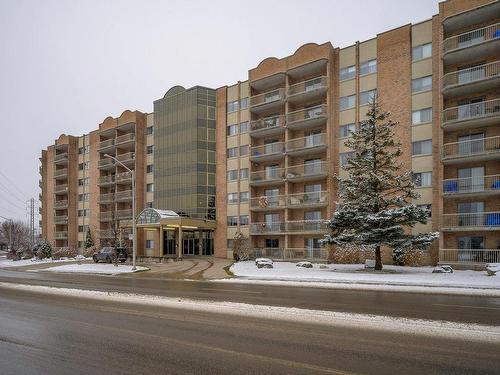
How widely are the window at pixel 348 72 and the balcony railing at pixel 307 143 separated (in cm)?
572

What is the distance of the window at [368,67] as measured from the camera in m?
35.0

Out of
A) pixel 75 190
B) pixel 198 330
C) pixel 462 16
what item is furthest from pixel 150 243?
pixel 198 330

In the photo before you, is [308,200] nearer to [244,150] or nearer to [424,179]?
[244,150]

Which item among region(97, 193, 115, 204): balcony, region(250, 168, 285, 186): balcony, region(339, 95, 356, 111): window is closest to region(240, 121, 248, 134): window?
region(250, 168, 285, 186): balcony

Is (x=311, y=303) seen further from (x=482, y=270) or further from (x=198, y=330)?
(x=482, y=270)

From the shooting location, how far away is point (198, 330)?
355 inches

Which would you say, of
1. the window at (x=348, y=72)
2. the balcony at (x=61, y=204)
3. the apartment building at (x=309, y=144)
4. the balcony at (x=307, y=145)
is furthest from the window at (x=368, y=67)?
the balcony at (x=61, y=204)

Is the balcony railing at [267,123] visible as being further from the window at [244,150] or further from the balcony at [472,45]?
the balcony at [472,45]

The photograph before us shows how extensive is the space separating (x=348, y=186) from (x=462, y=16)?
15.9 m

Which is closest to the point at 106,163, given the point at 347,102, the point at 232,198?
the point at 232,198

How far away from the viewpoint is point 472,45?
93.2ft

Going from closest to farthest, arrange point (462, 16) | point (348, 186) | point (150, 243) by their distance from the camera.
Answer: point (348, 186) → point (462, 16) → point (150, 243)

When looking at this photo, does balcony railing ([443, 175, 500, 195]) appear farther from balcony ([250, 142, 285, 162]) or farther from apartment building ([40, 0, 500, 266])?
balcony ([250, 142, 285, 162])

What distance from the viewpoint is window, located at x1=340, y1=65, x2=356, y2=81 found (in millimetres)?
36487
